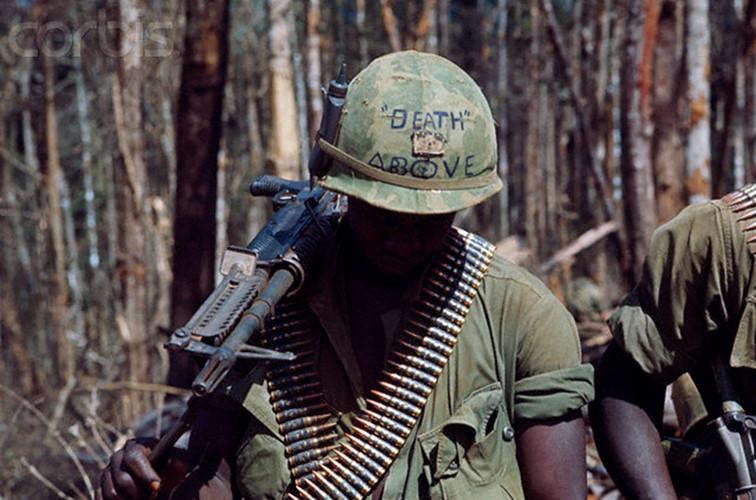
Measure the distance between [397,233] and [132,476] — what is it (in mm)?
1128

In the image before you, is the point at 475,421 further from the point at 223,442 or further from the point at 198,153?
the point at 198,153

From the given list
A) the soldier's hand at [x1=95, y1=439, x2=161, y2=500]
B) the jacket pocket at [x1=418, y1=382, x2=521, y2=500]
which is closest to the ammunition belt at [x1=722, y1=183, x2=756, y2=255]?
the jacket pocket at [x1=418, y1=382, x2=521, y2=500]

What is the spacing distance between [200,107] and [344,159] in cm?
531

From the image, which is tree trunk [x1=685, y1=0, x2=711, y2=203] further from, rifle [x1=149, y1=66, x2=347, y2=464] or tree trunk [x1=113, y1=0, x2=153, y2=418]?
tree trunk [x1=113, y1=0, x2=153, y2=418]

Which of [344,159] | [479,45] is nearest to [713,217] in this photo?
[344,159]

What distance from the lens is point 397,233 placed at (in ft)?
10.3

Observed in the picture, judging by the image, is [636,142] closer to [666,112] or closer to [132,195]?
[666,112]

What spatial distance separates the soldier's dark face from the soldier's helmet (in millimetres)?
86

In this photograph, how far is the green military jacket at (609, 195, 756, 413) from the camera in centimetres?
325

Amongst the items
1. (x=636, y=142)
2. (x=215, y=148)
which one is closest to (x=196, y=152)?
(x=215, y=148)

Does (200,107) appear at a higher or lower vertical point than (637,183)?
higher

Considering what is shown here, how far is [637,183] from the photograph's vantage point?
8000mm

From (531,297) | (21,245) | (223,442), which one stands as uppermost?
(531,297)

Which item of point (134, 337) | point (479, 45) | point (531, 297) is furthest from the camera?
point (479, 45)
